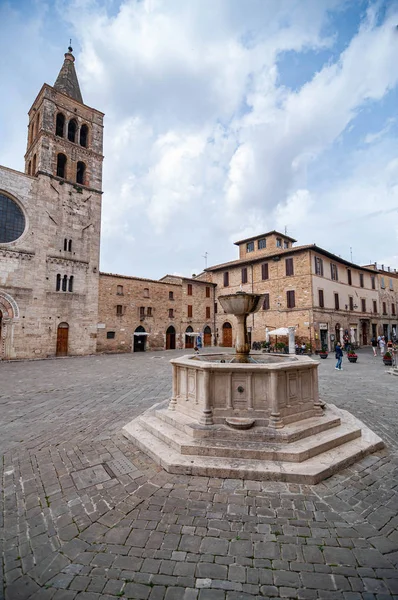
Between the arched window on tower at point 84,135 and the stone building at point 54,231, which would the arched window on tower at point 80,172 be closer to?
the stone building at point 54,231

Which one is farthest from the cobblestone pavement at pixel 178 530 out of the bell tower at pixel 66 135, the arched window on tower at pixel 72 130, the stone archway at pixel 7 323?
the arched window on tower at pixel 72 130

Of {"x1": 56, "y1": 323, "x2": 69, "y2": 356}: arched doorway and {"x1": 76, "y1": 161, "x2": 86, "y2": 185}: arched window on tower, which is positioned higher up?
{"x1": 76, "y1": 161, "x2": 86, "y2": 185}: arched window on tower

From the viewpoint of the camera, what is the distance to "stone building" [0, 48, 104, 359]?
20266 mm

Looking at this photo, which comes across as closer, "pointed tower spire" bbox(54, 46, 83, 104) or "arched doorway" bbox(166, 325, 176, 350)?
"pointed tower spire" bbox(54, 46, 83, 104)

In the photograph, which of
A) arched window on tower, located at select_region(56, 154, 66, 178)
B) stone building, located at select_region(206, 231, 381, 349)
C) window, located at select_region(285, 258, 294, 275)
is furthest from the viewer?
window, located at select_region(285, 258, 294, 275)

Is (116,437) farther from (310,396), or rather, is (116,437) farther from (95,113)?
(95,113)

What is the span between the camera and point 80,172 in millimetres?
25469

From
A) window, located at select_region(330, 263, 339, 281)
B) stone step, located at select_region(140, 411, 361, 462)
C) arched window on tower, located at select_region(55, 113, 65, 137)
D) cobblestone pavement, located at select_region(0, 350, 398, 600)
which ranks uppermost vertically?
arched window on tower, located at select_region(55, 113, 65, 137)

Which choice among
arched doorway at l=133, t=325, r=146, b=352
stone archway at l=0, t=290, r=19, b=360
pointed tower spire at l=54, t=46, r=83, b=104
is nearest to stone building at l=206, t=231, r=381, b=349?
arched doorway at l=133, t=325, r=146, b=352

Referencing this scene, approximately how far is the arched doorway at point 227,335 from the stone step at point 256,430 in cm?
2779

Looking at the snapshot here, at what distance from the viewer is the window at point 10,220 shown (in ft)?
67.1

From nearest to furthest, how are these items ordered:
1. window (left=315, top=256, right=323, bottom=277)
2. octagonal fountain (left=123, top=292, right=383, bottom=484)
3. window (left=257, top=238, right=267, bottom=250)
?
octagonal fountain (left=123, top=292, right=383, bottom=484)
window (left=315, top=256, right=323, bottom=277)
window (left=257, top=238, right=267, bottom=250)

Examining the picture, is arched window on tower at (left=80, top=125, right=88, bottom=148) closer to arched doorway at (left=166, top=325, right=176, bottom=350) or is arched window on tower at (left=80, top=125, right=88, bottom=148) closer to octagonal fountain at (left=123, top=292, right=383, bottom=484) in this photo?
arched doorway at (left=166, top=325, right=176, bottom=350)

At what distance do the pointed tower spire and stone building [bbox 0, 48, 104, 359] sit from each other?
99 millimetres
